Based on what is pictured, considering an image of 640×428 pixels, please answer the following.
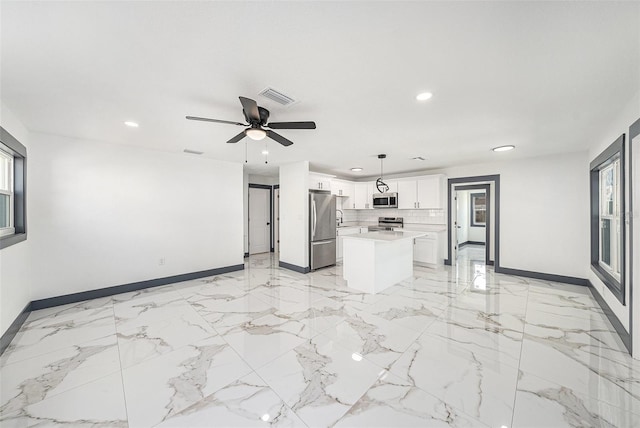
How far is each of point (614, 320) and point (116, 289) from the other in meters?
6.65

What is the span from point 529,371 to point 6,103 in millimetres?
5340

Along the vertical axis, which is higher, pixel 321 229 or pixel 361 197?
pixel 361 197

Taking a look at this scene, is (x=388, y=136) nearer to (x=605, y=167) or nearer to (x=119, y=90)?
(x=119, y=90)

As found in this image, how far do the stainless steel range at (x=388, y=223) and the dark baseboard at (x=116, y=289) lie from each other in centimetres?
405

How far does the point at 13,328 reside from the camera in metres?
2.64

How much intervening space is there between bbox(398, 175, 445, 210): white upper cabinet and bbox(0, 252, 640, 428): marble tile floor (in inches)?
103

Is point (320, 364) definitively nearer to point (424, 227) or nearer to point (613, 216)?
point (613, 216)

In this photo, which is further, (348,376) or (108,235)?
(108,235)

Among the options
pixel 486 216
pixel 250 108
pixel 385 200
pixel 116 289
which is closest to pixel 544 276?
pixel 486 216

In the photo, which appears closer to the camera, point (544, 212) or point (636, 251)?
point (636, 251)

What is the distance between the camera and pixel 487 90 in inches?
84.2

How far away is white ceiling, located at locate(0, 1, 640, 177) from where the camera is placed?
133cm

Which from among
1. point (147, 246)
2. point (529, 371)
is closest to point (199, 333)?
point (147, 246)

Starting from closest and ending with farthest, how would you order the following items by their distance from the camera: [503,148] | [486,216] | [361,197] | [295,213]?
[503,148] → [295,213] → [486,216] → [361,197]
